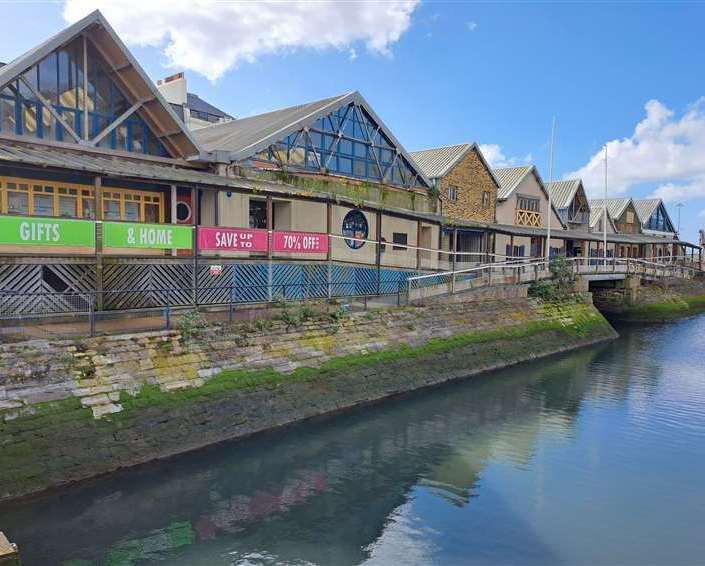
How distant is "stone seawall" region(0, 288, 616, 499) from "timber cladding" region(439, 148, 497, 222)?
13.9 m

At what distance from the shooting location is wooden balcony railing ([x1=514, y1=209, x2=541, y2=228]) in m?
40.8

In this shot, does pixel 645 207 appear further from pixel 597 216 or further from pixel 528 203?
pixel 528 203

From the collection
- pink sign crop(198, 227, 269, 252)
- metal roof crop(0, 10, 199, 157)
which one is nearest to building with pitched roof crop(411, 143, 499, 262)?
metal roof crop(0, 10, 199, 157)

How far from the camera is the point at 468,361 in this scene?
849 inches

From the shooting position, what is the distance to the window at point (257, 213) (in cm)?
2441

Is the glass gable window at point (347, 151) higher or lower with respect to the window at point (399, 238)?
higher

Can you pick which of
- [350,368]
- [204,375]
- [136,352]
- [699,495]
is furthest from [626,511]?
[136,352]

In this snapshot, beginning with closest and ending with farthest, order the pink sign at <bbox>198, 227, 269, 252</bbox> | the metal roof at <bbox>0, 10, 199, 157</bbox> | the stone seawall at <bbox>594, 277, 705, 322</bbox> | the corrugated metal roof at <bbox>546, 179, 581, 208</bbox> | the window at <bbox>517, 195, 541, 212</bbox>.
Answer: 1. the pink sign at <bbox>198, 227, 269, 252</bbox>
2. the metal roof at <bbox>0, 10, 199, 157</bbox>
3. the stone seawall at <bbox>594, 277, 705, 322</bbox>
4. the window at <bbox>517, 195, 541, 212</bbox>
5. the corrugated metal roof at <bbox>546, 179, 581, 208</bbox>

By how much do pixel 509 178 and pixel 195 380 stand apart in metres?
33.7

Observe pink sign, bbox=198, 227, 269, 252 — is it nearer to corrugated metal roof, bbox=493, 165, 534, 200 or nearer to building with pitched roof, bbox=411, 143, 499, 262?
building with pitched roof, bbox=411, 143, 499, 262

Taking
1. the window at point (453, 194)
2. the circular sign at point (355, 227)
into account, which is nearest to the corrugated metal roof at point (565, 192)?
the window at point (453, 194)

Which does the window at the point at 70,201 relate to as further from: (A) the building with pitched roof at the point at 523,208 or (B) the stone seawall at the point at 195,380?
(A) the building with pitched roof at the point at 523,208

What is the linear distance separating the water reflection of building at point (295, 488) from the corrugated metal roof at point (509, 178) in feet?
80.2

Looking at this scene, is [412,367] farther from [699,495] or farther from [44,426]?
[44,426]
